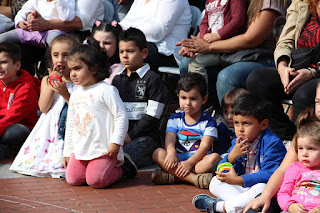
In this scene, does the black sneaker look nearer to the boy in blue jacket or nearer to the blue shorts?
the blue shorts

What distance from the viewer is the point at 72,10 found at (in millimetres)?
6516

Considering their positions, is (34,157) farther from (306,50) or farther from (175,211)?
(306,50)

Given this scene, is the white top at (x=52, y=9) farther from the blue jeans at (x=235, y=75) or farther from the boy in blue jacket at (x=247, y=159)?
the boy in blue jacket at (x=247, y=159)

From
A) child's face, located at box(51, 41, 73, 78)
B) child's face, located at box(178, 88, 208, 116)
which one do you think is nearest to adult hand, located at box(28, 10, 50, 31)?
child's face, located at box(51, 41, 73, 78)

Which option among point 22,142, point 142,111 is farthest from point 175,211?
point 22,142

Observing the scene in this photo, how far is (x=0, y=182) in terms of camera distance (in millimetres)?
4766

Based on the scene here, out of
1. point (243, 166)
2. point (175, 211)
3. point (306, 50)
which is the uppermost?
point (306, 50)

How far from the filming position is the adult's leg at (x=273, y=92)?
15.3 ft

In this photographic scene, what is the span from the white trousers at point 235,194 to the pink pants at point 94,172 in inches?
38.7

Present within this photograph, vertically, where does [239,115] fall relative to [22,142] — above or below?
above

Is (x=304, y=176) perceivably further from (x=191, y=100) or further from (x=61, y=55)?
(x=61, y=55)

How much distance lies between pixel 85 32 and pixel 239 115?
3193mm

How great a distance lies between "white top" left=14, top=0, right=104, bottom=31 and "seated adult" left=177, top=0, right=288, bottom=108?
1.70 meters

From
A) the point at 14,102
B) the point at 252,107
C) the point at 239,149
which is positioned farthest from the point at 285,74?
the point at 14,102
